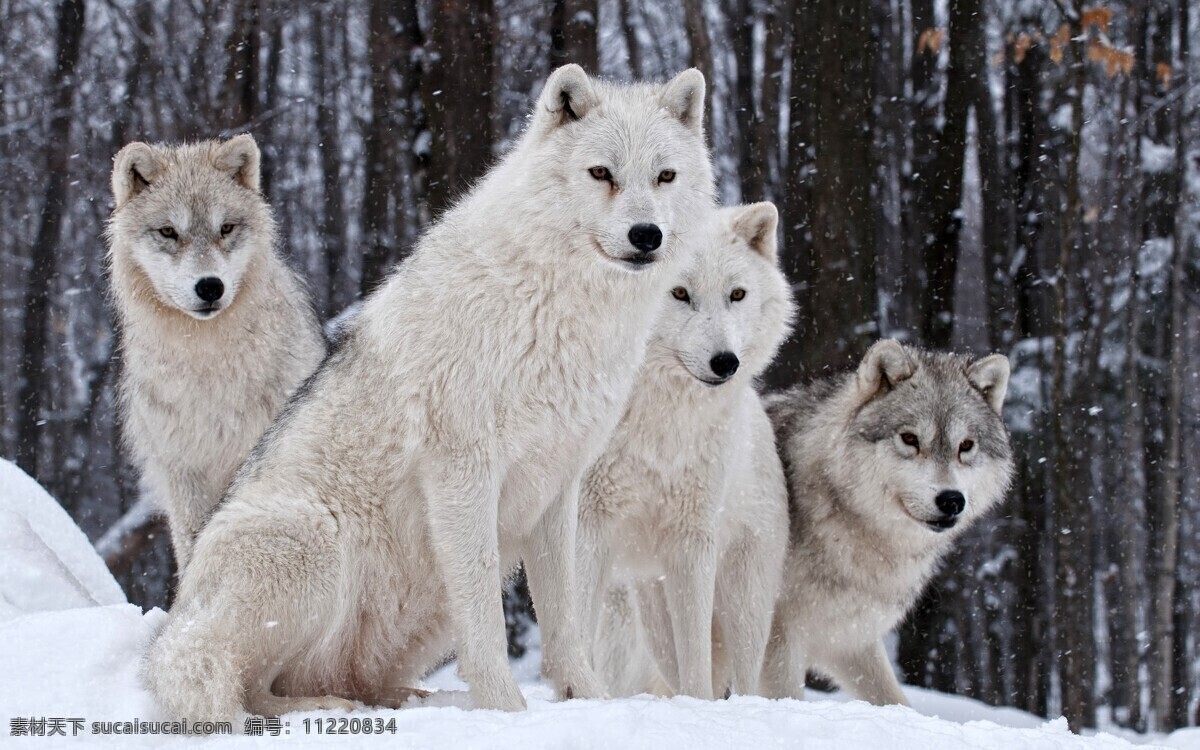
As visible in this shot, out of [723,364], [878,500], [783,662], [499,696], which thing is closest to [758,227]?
[723,364]

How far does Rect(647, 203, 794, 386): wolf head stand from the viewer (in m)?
5.32

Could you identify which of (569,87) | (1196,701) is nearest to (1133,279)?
(1196,701)

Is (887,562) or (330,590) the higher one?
(330,590)

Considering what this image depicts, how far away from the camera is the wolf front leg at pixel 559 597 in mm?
4355

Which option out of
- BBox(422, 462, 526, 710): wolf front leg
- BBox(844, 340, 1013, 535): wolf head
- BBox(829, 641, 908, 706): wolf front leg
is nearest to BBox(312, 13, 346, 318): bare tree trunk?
BBox(844, 340, 1013, 535): wolf head

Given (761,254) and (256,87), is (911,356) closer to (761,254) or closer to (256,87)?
(761,254)

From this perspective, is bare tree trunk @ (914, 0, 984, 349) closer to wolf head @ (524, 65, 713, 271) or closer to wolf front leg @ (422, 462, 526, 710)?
wolf head @ (524, 65, 713, 271)

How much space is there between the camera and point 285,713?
4.07 metres

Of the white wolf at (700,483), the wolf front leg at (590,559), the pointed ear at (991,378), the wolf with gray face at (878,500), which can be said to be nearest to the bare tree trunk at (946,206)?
the pointed ear at (991,378)

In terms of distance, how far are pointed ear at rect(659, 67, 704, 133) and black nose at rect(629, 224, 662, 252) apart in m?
0.76

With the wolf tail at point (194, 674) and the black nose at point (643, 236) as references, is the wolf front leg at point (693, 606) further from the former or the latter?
the wolf tail at point (194, 674)

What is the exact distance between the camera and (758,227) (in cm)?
602

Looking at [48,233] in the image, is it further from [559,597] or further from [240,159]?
[559,597]

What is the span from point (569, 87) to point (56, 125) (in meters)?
13.9
